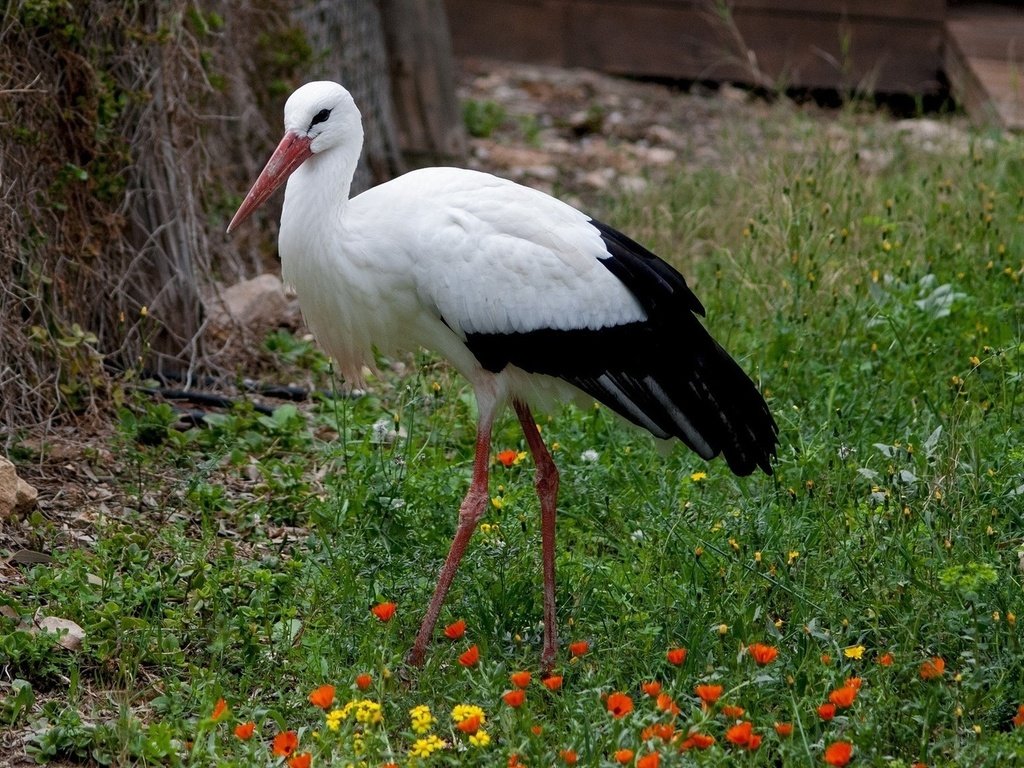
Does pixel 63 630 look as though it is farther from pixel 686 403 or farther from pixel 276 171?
pixel 686 403

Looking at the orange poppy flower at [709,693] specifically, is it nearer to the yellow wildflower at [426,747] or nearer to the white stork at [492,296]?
the yellow wildflower at [426,747]

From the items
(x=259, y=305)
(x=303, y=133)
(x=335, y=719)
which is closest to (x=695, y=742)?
(x=335, y=719)

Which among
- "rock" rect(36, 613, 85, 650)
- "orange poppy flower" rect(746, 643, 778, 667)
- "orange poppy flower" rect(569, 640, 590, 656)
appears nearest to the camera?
"orange poppy flower" rect(746, 643, 778, 667)

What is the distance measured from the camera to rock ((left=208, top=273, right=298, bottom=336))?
243 inches

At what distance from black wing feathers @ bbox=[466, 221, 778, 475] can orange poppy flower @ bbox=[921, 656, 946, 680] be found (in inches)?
38.1

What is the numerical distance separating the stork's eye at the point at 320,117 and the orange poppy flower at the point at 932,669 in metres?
2.28

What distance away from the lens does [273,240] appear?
7020 mm

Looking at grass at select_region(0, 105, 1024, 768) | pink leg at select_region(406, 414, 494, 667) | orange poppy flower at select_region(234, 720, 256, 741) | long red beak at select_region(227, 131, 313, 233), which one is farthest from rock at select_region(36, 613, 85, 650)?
long red beak at select_region(227, 131, 313, 233)

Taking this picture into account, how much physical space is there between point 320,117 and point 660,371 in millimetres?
1274

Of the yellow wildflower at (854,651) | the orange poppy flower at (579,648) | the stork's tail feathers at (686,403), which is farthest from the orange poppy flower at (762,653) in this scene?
the stork's tail feathers at (686,403)

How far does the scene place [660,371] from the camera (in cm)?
426

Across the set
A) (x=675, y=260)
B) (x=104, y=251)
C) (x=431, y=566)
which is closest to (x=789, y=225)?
(x=675, y=260)

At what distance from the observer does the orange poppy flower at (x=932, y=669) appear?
3404 millimetres

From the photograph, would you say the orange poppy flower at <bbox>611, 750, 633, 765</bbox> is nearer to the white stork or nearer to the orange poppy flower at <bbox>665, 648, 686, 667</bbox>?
the orange poppy flower at <bbox>665, 648, 686, 667</bbox>
